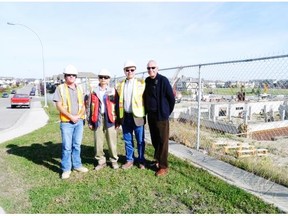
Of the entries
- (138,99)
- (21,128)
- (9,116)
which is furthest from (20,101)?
(138,99)

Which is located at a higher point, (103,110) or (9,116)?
(103,110)

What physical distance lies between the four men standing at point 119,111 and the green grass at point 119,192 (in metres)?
0.33

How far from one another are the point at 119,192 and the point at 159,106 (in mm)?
1532

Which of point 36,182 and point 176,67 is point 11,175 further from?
point 176,67

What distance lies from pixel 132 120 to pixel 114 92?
0.61m

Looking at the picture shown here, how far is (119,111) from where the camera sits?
529 cm

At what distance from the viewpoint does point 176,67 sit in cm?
778

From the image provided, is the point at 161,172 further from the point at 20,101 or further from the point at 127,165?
the point at 20,101

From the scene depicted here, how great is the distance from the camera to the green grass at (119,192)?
388 centimetres

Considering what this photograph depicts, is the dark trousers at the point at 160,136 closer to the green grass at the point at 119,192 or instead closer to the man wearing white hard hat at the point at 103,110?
the green grass at the point at 119,192

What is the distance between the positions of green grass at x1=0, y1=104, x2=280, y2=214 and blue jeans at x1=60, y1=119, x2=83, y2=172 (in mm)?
234

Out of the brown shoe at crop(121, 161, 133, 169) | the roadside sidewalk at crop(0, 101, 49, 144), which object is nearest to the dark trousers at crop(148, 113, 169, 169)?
the brown shoe at crop(121, 161, 133, 169)

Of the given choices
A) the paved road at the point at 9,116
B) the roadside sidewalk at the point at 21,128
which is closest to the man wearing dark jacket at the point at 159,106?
the roadside sidewalk at the point at 21,128

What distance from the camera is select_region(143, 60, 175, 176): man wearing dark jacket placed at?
4.89m
